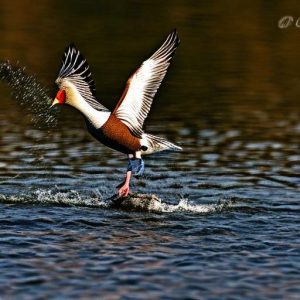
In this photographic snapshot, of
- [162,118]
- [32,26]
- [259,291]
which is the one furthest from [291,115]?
[32,26]

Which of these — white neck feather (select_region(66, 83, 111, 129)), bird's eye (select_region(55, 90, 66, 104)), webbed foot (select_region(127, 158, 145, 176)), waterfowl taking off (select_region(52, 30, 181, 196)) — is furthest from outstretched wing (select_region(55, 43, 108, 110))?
webbed foot (select_region(127, 158, 145, 176))

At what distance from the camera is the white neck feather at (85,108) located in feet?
44.5

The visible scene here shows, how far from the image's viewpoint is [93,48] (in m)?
37.8

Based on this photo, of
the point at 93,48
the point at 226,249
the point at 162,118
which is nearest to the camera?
→ the point at 226,249

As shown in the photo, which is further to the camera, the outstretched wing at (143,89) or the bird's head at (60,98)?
the outstretched wing at (143,89)

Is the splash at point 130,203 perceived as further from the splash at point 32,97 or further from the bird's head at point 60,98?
the splash at point 32,97

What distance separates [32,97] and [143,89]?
956 centimetres

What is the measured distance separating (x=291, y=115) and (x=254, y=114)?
38.1 inches

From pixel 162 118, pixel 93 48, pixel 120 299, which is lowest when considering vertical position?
pixel 120 299

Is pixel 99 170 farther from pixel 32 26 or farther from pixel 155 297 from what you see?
pixel 32 26

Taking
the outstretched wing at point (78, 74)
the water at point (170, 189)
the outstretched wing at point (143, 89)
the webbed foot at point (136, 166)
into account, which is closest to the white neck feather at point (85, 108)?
the outstretched wing at point (78, 74)

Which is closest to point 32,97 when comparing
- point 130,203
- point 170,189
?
point 170,189

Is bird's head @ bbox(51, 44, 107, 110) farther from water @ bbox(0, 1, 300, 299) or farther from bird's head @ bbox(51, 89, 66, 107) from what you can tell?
water @ bbox(0, 1, 300, 299)

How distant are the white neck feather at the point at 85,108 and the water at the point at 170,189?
143cm
